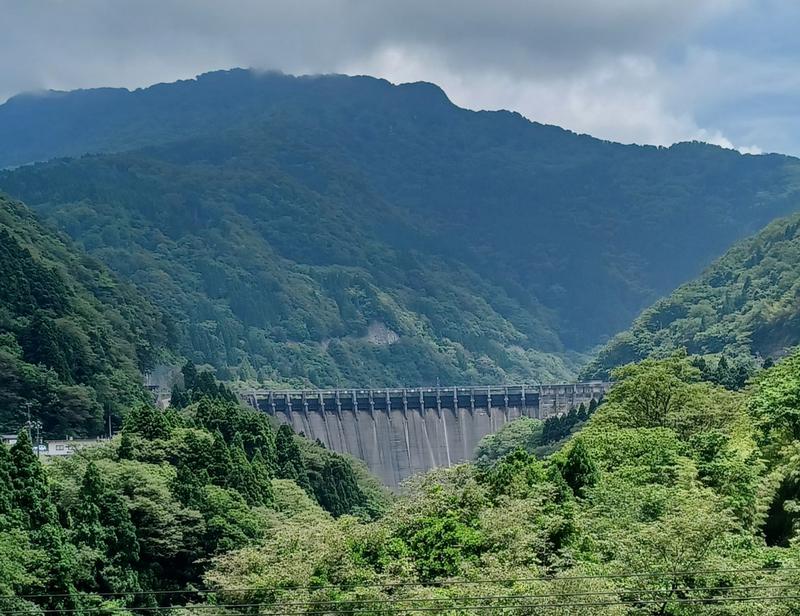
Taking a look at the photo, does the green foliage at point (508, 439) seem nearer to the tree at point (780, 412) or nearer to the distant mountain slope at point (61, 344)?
the distant mountain slope at point (61, 344)

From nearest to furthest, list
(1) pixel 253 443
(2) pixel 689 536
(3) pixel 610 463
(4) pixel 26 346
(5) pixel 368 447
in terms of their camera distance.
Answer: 1. (2) pixel 689 536
2. (3) pixel 610 463
3. (1) pixel 253 443
4. (4) pixel 26 346
5. (5) pixel 368 447

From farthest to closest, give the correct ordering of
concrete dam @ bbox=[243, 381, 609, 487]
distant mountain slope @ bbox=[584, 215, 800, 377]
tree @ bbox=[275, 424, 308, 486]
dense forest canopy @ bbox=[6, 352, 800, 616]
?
distant mountain slope @ bbox=[584, 215, 800, 377] < concrete dam @ bbox=[243, 381, 609, 487] < tree @ bbox=[275, 424, 308, 486] < dense forest canopy @ bbox=[6, 352, 800, 616]

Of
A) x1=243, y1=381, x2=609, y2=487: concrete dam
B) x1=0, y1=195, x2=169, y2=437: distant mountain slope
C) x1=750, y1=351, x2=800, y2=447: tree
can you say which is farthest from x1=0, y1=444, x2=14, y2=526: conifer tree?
x1=243, y1=381, x2=609, y2=487: concrete dam

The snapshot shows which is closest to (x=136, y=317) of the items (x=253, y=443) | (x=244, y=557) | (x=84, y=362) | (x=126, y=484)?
(x=84, y=362)

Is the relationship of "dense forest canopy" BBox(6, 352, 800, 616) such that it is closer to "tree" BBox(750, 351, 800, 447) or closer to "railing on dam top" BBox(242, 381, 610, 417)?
"tree" BBox(750, 351, 800, 447)

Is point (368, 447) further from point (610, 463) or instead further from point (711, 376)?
point (610, 463)

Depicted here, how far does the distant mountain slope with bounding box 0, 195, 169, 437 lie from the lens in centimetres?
8950

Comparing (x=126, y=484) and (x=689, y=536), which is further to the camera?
(x=126, y=484)

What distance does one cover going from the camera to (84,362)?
9950 cm

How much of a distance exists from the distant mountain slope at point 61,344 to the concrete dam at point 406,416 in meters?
26.8

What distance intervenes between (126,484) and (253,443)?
26788 mm

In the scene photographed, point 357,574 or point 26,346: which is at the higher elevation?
point 26,346

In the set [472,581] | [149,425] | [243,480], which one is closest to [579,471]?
[472,581]

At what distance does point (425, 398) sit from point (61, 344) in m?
67.8
